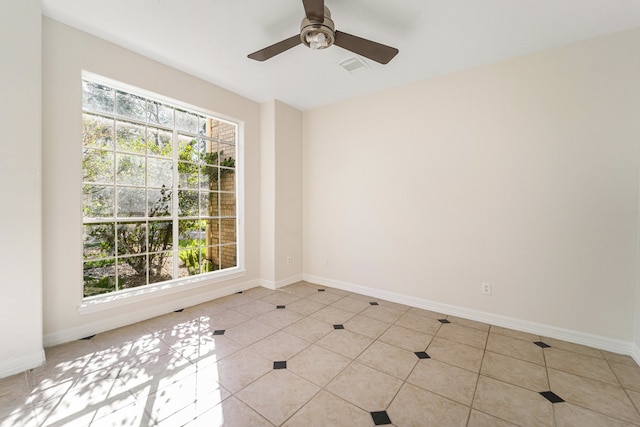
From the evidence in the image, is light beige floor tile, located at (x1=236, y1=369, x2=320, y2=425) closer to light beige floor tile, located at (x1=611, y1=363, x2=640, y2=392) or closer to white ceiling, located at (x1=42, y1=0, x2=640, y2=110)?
light beige floor tile, located at (x1=611, y1=363, x2=640, y2=392)

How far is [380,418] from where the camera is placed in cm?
162

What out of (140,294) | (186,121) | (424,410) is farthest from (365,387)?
(186,121)

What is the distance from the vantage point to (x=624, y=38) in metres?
2.37

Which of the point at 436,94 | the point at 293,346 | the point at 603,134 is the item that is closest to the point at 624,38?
the point at 603,134

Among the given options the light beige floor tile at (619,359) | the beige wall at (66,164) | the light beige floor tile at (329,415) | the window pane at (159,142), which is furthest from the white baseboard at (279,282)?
the light beige floor tile at (619,359)

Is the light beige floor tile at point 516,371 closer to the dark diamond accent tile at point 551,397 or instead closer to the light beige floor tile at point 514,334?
the dark diamond accent tile at point 551,397

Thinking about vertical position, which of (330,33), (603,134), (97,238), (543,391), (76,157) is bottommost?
(543,391)

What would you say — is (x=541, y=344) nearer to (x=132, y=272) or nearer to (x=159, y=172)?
(x=132, y=272)

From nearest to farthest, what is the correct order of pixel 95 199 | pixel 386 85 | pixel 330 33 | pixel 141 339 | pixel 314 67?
pixel 330 33 → pixel 141 339 → pixel 95 199 → pixel 314 67 → pixel 386 85

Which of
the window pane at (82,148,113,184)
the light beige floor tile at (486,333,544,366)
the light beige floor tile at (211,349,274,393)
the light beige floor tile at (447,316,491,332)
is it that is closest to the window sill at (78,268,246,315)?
the window pane at (82,148,113,184)

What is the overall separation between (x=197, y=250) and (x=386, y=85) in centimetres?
342

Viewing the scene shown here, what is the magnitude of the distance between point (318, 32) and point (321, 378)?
2665 millimetres

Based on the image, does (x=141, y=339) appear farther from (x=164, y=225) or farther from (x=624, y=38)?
(x=624, y=38)

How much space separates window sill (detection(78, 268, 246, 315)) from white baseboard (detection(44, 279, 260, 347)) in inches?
5.0
